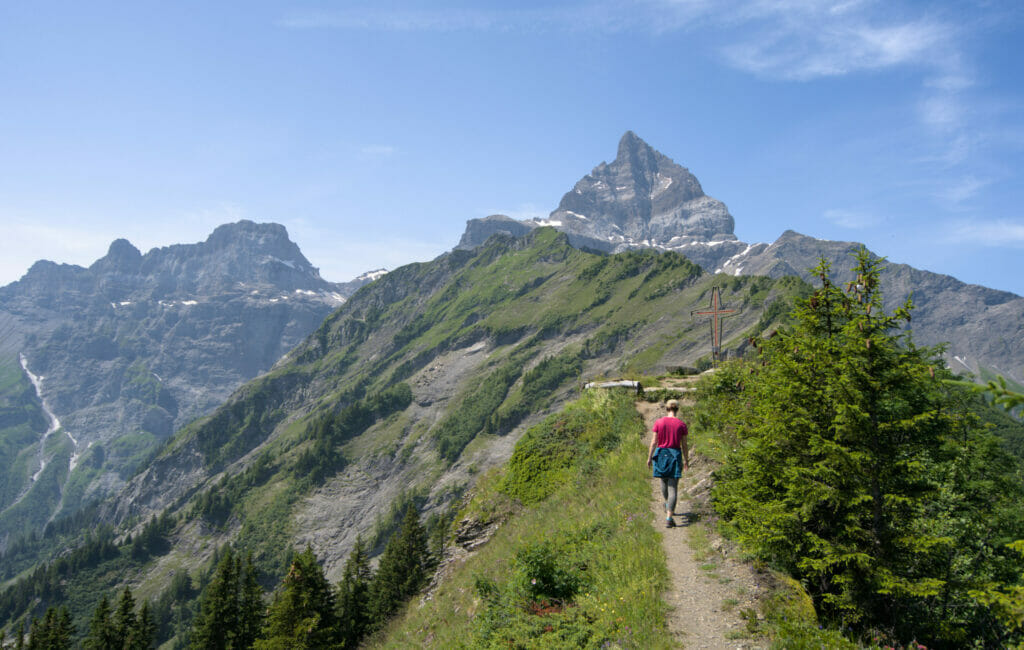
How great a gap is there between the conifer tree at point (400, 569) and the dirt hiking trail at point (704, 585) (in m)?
47.1

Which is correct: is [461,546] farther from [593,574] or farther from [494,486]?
[593,574]

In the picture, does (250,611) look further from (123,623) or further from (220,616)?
(123,623)

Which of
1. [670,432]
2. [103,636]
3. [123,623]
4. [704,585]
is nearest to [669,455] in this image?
[670,432]

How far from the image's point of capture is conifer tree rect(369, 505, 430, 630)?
57531 millimetres

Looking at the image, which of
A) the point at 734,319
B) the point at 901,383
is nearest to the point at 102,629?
the point at 901,383

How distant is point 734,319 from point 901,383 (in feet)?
473

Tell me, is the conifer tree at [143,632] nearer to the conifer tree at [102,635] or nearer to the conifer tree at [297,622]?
the conifer tree at [102,635]

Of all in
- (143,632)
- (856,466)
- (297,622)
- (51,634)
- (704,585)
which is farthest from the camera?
(143,632)

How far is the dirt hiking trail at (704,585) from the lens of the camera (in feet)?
32.3

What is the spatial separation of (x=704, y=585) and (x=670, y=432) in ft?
13.5

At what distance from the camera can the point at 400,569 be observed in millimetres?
62469

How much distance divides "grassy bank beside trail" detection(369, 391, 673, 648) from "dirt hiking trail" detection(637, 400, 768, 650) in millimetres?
371

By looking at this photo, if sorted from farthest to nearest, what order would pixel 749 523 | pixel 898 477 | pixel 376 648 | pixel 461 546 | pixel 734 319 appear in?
pixel 734 319 < pixel 461 546 < pixel 376 648 < pixel 749 523 < pixel 898 477

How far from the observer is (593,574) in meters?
12.6
